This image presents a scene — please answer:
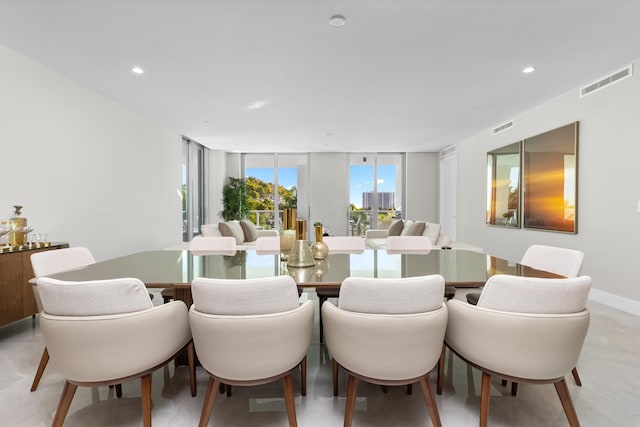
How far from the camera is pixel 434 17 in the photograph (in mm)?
2502

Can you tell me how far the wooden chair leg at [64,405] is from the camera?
4.53ft

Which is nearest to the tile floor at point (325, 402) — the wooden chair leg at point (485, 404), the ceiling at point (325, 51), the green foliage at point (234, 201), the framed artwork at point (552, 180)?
the wooden chair leg at point (485, 404)

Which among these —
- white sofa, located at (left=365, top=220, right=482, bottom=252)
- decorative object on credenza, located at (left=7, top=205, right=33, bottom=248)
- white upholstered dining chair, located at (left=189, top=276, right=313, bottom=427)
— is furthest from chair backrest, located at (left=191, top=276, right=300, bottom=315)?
white sofa, located at (left=365, top=220, right=482, bottom=252)

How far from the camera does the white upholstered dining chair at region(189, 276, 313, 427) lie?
1.29m

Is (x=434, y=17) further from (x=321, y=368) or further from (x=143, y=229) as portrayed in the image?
(x=143, y=229)

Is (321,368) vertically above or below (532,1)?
below

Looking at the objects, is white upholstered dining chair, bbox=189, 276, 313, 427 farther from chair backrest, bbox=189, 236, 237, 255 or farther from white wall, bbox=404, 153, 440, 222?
white wall, bbox=404, 153, 440, 222

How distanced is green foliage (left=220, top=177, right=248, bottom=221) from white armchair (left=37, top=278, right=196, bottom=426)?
6.95m

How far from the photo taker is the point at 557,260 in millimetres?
2049

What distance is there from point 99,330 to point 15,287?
6.96 ft

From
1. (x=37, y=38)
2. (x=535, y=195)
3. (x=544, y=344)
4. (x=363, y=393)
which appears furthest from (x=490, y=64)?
(x=37, y=38)

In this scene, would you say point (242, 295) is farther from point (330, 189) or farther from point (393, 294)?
point (330, 189)

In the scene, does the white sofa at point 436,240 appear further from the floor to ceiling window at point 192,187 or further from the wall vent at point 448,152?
the floor to ceiling window at point 192,187

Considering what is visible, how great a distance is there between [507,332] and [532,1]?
2.38 m
